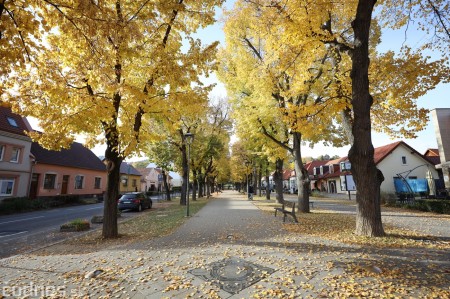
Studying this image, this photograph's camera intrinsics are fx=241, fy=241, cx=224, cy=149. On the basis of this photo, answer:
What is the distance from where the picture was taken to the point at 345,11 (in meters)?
10.4

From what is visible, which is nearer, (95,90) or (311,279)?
(311,279)

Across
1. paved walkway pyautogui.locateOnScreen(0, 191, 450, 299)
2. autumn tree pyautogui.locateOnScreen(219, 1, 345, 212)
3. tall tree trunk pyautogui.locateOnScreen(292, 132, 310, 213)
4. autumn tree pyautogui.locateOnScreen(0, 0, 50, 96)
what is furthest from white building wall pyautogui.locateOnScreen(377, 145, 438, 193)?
autumn tree pyautogui.locateOnScreen(0, 0, 50, 96)

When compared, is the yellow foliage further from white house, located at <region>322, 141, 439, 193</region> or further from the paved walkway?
white house, located at <region>322, 141, 439, 193</region>

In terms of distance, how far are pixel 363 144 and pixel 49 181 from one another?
32.0 meters

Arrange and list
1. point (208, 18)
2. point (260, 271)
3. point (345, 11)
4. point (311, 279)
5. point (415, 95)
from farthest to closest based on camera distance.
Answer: point (345, 11), point (415, 95), point (208, 18), point (260, 271), point (311, 279)

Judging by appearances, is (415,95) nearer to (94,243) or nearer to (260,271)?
(260,271)

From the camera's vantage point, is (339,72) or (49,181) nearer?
(339,72)

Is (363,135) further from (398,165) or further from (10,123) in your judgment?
(398,165)

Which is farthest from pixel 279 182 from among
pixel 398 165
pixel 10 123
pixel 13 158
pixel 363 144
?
pixel 10 123

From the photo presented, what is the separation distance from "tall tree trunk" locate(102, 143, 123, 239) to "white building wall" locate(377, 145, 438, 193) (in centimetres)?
3475

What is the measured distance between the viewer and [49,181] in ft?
91.1

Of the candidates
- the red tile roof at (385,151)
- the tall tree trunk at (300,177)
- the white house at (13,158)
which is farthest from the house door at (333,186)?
the white house at (13,158)

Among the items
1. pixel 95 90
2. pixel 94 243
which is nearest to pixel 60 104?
pixel 95 90

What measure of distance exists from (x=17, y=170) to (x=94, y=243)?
21400 mm
